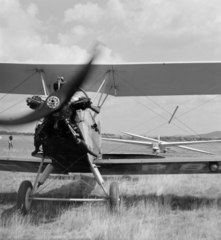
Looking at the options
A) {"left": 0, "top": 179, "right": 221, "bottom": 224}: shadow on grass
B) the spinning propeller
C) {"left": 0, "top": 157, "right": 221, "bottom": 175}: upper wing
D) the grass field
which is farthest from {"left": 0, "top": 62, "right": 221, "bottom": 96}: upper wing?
the grass field

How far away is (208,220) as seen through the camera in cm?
462

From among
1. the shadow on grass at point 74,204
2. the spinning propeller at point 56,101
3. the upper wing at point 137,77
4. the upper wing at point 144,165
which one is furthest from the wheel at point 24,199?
the upper wing at point 137,77

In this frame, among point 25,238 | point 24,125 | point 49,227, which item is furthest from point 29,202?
point 24,125

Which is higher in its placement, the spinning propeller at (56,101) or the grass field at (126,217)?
the spinning propeller at (56,101)

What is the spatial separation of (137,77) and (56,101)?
13.5 feet

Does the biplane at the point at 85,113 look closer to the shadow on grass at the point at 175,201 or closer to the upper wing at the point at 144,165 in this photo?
the upper wing at the point at 144,165

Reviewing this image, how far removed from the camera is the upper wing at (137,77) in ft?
23.3

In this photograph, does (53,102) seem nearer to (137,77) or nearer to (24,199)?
(24,199)

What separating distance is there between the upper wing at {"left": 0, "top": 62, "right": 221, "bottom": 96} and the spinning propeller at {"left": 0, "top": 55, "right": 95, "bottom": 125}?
2478 millimetres

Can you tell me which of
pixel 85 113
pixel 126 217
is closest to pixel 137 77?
pixel 85 113

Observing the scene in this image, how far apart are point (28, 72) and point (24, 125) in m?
3.89

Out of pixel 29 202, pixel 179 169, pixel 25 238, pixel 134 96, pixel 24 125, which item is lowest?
pixel 25 238

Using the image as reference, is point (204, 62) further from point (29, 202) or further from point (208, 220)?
point (29, 202)

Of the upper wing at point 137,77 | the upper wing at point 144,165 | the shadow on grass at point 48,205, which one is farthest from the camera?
the upper wing at point 137,77
